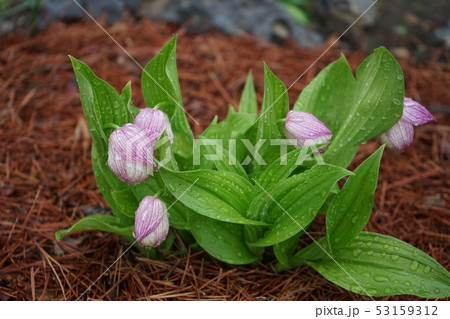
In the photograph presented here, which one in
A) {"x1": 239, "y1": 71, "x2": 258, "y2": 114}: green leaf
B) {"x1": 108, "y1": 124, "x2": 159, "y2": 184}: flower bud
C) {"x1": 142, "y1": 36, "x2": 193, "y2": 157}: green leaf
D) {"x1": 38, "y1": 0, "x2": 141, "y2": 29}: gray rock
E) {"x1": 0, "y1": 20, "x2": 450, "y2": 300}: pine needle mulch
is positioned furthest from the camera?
{"x1": 38, "y1": 0, "x2": 141, "y2": 29}: gray rock

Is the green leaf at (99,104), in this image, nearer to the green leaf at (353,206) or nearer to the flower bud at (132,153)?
the flower bud at (132,153)

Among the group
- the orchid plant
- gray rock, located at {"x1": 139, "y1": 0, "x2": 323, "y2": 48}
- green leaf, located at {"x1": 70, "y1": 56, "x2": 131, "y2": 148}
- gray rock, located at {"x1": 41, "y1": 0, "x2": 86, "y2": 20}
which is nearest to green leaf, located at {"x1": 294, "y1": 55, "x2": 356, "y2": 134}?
the orchid plant

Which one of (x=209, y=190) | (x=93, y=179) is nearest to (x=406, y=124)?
(x=209, y=190)

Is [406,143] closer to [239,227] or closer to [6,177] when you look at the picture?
[239,227]

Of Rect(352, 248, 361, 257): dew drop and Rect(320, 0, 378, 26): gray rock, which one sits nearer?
Rect(352, 248, 361, 257): dew drop

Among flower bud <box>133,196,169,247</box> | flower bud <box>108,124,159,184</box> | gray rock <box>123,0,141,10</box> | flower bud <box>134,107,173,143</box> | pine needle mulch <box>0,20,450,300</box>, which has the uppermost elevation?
flower bud <box>134,107,173,143</box>

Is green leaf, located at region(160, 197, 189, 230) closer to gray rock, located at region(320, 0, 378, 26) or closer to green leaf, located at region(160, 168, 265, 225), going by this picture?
green leaf, located at region(160, 168, 265, 225)

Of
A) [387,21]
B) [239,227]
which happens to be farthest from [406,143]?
[387,21]
